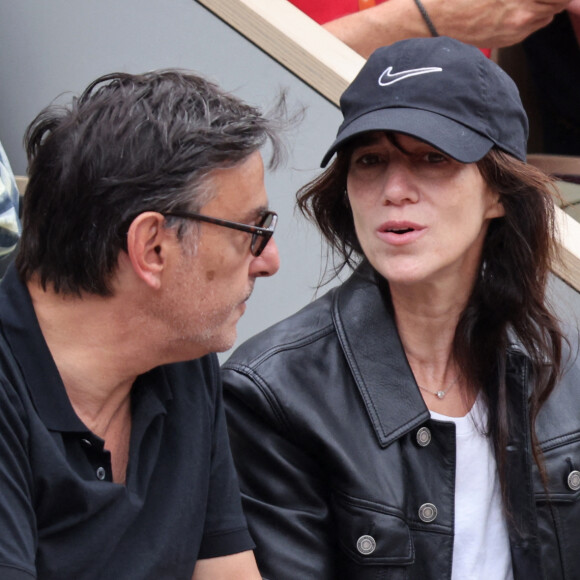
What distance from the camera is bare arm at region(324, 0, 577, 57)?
134 inches

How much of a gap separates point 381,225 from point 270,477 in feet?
1.81

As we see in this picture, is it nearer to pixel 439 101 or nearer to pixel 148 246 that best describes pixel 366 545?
pixel 148 246

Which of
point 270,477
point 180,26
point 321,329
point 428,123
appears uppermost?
point 180,26

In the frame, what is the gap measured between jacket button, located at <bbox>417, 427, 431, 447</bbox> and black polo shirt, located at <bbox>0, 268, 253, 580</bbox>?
0.40 metres

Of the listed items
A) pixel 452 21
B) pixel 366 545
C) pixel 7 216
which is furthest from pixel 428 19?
pixel 366 545

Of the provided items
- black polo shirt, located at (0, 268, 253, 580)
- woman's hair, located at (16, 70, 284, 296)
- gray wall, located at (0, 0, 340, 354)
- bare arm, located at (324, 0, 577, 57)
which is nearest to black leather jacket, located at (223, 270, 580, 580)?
black polo shirt, located at (0, 268, 253, 580)

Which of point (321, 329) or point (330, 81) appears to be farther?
point (330, 81)

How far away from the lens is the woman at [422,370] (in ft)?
7.12

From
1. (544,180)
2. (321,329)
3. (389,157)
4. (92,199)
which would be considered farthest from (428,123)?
(92,199)

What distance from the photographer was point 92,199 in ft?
5.89

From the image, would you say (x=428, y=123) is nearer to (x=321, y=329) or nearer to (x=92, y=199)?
(x=321, y=329)

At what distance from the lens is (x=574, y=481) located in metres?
→ 2.38

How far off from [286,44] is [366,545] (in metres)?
1.36

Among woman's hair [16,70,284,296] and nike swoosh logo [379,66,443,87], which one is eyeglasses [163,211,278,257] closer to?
woman's hair [16,70,284,296]
